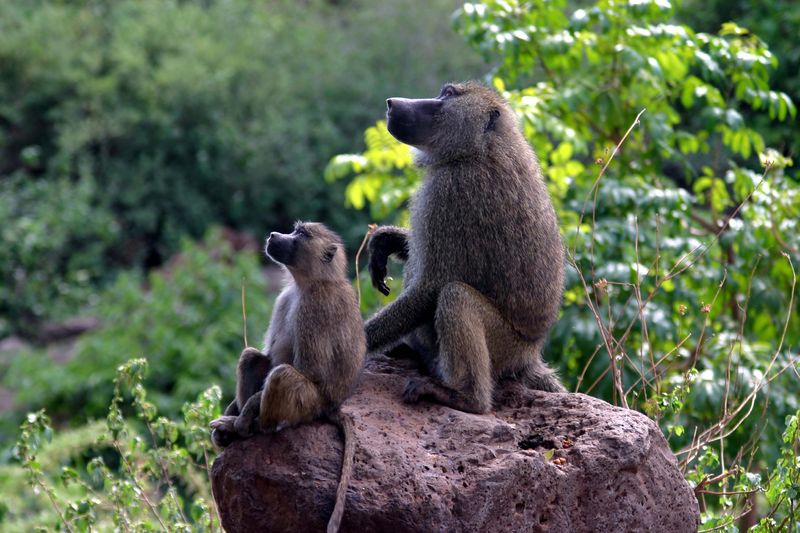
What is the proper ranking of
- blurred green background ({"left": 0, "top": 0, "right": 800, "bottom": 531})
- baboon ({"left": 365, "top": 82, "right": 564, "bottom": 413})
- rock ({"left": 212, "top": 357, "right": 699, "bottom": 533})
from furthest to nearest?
blurred green background ({"left": 0, "top": 0, "right": 800, "bottom": 531}) → baboon ({"left": 365, "top": 82, "right": 564, "bottom": 413}) → rock ({"left": 212, "top": 357, "right": 699, "bottom": 533})

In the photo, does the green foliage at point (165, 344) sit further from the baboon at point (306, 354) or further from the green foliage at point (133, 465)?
the baboon at point (306, 354)

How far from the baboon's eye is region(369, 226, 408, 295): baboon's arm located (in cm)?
62

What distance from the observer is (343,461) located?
11.1ft

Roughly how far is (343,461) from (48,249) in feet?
29.3

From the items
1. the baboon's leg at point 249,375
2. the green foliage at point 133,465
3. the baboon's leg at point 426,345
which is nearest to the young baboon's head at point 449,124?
the baboon's leg at point 426,345

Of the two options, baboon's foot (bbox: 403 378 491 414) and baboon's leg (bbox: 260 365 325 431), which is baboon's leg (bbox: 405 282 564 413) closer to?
baboon's foot (bbox: 403 378 491 414)

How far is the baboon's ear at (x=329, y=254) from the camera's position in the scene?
3.74 metres

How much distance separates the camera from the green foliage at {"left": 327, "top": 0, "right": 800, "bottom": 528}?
221 inches

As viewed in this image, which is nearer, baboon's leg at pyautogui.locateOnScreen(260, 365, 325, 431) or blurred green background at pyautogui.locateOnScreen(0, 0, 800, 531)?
baboon's leg at pyautogui.locateOnScreen(260, 365, 325, 431)

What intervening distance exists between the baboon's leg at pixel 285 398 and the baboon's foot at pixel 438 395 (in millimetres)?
469

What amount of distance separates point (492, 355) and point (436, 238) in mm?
498

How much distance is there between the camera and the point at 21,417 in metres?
8.73

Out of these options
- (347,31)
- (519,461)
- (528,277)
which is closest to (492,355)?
(528,277)

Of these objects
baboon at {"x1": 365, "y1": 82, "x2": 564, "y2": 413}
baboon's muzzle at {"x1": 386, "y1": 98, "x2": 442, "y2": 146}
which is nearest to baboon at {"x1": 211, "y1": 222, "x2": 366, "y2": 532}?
baboon at {"x1": 365, "y1": 82, "x2": 564, "y2": 413}
